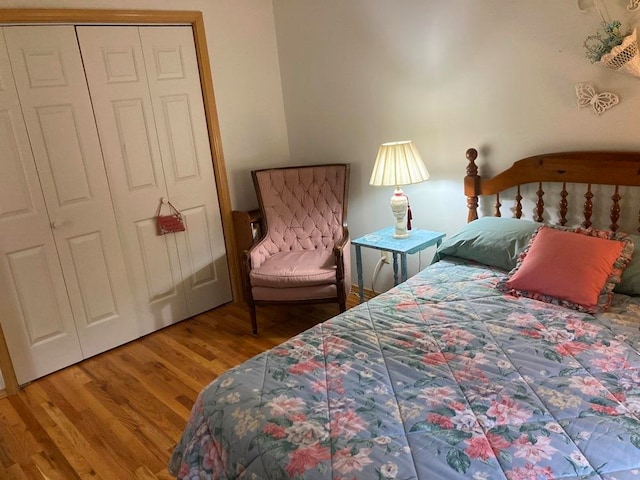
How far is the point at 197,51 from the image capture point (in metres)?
3.33

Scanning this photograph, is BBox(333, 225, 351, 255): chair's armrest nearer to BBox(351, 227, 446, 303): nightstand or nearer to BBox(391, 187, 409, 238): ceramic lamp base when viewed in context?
BBox(351, 227, 446, 303): nightstand

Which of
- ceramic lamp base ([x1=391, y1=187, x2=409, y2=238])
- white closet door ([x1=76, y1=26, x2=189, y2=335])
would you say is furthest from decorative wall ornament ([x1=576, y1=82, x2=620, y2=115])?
white closet door ([x1=76, y1=26, x2=189, y2=335])

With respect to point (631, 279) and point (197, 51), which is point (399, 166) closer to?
point (631, 279)

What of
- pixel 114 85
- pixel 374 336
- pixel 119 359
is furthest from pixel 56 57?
pixel 374 336

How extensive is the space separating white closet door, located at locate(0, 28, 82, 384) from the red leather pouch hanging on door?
25.4 inches

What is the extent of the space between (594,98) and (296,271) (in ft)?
5.84

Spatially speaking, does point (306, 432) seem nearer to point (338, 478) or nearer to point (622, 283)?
point (338, 478)

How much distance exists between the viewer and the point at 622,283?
205 centimetres

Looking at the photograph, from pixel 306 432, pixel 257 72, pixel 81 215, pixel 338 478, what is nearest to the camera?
pixel 338 478

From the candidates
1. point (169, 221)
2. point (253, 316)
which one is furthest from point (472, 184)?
point (169, 221)

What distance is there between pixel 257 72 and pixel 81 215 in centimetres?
159

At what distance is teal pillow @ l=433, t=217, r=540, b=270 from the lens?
236 cm

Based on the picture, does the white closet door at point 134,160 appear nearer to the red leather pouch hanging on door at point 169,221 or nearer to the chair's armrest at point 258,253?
the red leather pouch hanging on door at point 169,221

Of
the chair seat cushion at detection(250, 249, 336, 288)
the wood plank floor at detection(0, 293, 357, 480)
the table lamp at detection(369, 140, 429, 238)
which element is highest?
the table lamp at detection(369, 140, 429, 238)
